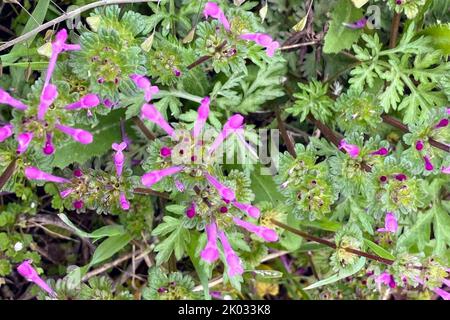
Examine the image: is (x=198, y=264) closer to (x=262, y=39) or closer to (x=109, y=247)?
(x=109, y=247)

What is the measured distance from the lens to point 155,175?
1592 mm

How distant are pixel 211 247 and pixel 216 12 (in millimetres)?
707

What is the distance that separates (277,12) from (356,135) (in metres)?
0.79

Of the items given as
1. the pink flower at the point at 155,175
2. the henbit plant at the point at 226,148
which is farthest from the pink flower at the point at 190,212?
the pink flower at the point at 155,175

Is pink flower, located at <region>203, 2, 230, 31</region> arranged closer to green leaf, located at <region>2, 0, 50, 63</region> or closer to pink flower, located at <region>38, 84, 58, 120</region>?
pink flower, located at <region>38, 84, 58, 120</region>

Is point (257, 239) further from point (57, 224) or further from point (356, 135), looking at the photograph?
point (57, 224)

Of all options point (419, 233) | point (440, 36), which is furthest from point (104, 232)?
point (440, 36)

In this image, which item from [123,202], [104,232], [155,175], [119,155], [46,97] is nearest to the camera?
[46,97]

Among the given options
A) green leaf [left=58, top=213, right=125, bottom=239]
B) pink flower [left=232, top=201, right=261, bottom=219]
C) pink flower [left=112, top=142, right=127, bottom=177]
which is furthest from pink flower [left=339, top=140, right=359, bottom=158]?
green leaf [left=58, top=213, right=125, bottom=239]

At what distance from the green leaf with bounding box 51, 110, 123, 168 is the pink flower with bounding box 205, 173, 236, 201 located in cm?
71

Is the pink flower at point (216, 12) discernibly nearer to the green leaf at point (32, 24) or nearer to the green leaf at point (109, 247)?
the green leaf at point (32, 24)

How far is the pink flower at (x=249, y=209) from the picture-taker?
1.69 meters

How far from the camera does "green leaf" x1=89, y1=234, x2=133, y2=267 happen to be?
2.24 metres
